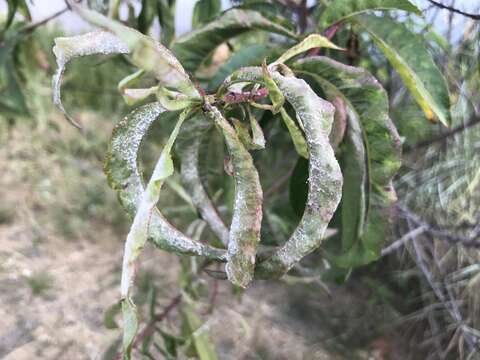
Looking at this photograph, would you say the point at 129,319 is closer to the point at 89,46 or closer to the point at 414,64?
the point at 89,46

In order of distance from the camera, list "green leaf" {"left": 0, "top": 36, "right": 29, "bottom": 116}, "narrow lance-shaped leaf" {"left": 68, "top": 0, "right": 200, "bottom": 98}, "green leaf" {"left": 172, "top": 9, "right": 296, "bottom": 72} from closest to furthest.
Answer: "narrow lance-shaped leaf" {"left": 68, "top": 0, "right": 200, "bottom": 98} < "green leaf" {"left": 172, "top": 9, "right": 296, "bottom": 72} < "green leaf" {"left": 0, "top": 36, "right": 29, "bottom": 116}

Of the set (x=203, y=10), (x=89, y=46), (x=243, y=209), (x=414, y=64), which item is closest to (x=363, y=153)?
(x=414, y=64)

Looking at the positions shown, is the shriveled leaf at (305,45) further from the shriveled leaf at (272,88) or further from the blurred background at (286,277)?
the blurred background at (286,277)

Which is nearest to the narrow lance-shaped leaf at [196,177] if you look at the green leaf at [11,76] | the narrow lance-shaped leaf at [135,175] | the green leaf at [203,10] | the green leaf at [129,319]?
the narrow lance-shaped leaf at [135,175]

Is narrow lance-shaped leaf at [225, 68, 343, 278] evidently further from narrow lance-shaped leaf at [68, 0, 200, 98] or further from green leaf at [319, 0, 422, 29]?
green leaf at [319, 0, 422, 29]

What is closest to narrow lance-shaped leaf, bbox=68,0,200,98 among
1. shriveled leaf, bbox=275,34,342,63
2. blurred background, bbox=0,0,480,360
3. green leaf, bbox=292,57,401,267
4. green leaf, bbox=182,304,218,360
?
shriveled leaf, bbox=275,34,342,63

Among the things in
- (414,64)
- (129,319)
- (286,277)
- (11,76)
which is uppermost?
(414,64)
